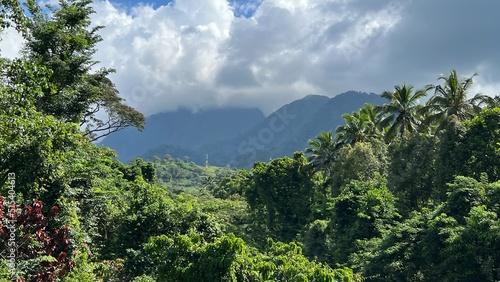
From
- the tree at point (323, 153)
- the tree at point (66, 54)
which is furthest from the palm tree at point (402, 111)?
the tree at point (66, 54)

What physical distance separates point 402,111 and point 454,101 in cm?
462

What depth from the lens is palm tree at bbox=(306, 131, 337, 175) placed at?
123 ft

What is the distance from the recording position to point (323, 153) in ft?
124

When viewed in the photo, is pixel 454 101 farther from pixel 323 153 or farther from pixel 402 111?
pixel 323 153

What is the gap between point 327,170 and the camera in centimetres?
3809

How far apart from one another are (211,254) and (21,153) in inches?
168

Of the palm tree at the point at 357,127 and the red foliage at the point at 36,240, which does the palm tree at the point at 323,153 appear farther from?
the red foliage at the point at 36,240

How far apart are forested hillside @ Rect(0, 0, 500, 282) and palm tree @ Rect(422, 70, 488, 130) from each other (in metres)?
0.08

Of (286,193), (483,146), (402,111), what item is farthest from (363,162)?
(286,193)

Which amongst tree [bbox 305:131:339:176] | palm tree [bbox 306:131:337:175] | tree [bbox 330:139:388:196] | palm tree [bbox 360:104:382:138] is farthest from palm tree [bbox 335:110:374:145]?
tree [bbox 330:139:388:196]

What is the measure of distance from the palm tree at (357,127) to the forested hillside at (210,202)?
12cm

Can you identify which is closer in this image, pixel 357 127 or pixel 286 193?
pixel 357 127

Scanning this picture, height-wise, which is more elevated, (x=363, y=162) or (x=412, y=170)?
(x=363, y=162)

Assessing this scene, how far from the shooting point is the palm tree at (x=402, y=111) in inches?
1177
